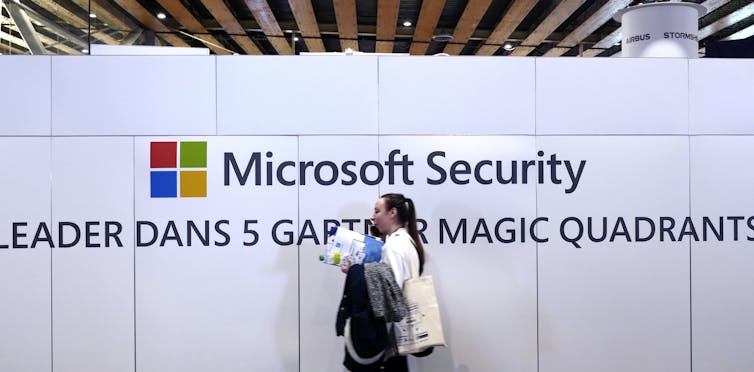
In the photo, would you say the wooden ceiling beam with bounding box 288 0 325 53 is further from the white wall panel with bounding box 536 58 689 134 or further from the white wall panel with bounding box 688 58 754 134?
the white wall panel with bounding box 688 58 754 134

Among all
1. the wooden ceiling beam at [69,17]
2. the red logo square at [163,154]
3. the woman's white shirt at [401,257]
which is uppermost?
the wooden ceiling beam at [69,17]

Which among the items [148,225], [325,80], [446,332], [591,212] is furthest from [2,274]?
[591,212]

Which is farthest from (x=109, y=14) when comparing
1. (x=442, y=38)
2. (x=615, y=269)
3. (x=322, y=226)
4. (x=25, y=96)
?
(x=615, y=269)

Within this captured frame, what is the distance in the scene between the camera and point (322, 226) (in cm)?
400

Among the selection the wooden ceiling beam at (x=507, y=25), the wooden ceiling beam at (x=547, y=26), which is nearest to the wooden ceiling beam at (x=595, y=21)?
the wooden ceiling beam at (x=547, y=26)

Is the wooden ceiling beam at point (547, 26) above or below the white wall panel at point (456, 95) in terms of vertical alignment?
above

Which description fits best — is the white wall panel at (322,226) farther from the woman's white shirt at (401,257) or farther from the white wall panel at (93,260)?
the white wall panel at (93,260)

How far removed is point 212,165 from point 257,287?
0.84m

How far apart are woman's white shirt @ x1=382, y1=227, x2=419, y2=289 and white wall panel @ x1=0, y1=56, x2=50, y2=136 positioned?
7.76 feet

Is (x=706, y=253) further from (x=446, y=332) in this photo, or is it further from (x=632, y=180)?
(x=446, y=332)

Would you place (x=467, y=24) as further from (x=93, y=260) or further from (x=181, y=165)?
(x=93, y=260)

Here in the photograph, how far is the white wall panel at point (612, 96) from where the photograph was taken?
13.4 ft

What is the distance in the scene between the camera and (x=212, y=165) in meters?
4.00

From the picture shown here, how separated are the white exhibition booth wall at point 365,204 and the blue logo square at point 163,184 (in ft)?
0.04
